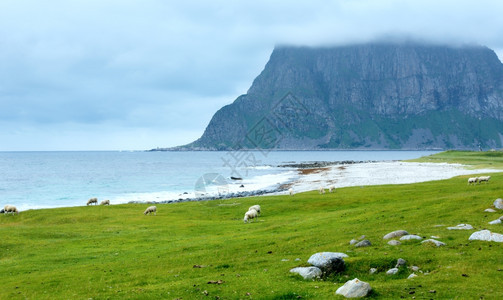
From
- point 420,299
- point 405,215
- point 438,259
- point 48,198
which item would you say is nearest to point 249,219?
point 405,215

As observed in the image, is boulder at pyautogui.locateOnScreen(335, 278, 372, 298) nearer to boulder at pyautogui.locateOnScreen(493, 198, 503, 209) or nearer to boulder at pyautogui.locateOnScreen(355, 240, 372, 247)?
boulder at pyautogui.locateOnScreen(355, 240, 372, 247)

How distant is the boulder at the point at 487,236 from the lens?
23.5 m

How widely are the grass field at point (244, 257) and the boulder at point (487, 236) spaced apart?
0.56 meters

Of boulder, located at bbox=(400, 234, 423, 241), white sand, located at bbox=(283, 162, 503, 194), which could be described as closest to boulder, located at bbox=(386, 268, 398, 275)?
boulder, located at bbox=(400, 234, 423, 241)

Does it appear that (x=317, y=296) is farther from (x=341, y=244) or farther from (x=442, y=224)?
(x=442, y=224)

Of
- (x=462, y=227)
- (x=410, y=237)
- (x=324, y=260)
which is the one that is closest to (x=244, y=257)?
(x=324, y=260)

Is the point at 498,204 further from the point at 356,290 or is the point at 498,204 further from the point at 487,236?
the point at 356,290

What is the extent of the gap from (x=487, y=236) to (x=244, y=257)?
53.5 feet

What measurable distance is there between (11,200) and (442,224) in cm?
10939

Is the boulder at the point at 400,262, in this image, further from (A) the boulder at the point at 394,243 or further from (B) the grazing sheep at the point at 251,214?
(B) the grazing sheep at the point at 251,214

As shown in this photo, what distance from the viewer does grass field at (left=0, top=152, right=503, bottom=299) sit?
63.3 ft

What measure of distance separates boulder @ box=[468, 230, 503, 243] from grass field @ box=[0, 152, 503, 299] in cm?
56

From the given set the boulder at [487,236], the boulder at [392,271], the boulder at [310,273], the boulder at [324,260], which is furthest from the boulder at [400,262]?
the boulder at [487,236]

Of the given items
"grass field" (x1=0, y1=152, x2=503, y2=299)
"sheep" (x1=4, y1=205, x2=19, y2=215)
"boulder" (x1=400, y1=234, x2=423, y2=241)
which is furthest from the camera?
"sheep" (x1=4, y1=205, x2=19, y2=215)
